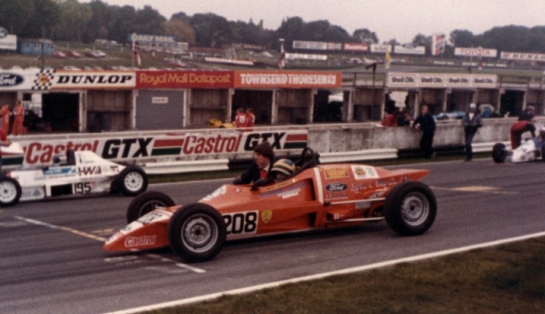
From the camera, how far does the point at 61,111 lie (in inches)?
1411

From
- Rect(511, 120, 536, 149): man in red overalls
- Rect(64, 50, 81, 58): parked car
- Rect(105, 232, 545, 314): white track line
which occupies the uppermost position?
Rect(64, 50, 81, 58): parked car

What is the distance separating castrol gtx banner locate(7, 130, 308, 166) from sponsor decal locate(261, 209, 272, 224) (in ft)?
28.6

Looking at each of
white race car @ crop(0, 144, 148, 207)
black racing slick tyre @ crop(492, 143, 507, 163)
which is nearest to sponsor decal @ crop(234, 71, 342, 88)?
black racing slick tyre @ crop(492, 143, 507, 163)

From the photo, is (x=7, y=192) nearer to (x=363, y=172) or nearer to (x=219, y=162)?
(x=219, y=162)

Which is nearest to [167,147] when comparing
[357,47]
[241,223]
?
[241,223]

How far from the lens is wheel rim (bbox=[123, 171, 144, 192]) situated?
15322mm

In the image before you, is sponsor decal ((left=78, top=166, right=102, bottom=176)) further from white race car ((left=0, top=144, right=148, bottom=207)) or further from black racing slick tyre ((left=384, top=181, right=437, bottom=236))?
black racing slick tyre ((left=384, top=181, right=437, bottom=236))

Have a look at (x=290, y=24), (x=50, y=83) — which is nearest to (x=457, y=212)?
(x=50, y=83)

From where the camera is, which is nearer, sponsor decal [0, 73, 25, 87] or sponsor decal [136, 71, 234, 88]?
sponsor decal [0, 73, 25, 87]

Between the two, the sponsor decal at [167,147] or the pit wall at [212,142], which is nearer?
the pit wall at [212,142]

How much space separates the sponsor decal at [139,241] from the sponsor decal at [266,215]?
1.51 meters

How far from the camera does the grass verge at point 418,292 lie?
7.17 m

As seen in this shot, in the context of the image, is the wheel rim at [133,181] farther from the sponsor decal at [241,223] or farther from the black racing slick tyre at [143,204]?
the sponsor decal at [241,223]

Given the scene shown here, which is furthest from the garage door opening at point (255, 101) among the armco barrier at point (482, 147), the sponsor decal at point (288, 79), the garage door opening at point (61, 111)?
the armco barrier at point (482, 147)
